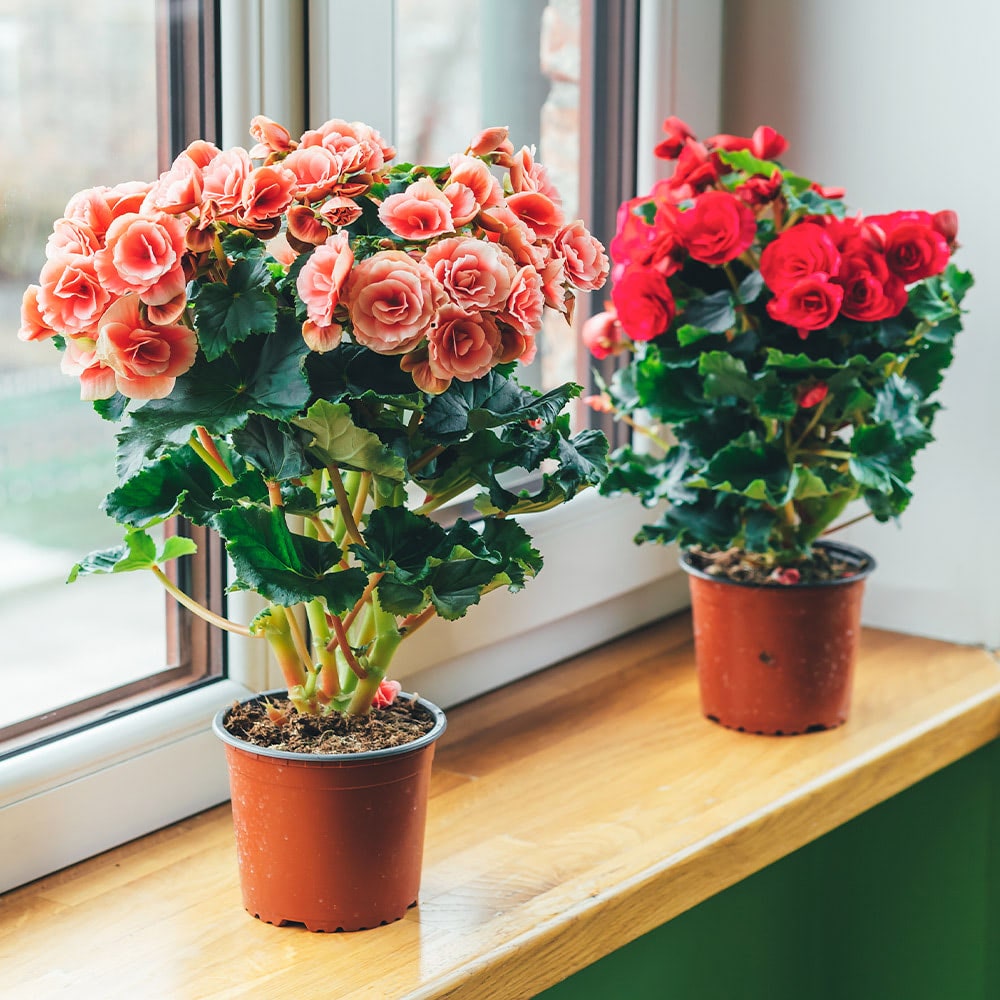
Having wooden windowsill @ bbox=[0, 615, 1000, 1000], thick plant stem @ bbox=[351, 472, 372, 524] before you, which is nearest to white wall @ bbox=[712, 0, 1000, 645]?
wooden windowsill @ bbox=[0, 615, 1000, 1000]

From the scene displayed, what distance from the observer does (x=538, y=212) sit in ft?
2.69

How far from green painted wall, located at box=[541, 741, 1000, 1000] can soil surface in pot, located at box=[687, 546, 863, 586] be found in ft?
1.01

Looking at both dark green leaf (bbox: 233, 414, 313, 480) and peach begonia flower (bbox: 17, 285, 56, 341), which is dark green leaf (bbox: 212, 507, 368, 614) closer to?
dark green leaf (bbox: 233, 414, 313, 480)

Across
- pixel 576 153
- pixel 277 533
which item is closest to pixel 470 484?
pixel 277 533

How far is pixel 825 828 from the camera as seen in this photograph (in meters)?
1.19

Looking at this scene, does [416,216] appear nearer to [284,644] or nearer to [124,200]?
[124,200]

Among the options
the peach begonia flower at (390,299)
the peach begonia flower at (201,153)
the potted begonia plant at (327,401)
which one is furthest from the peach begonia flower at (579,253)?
the peach begonia flower at (201,153)

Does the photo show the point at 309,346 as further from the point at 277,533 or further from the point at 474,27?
the point at 474,27

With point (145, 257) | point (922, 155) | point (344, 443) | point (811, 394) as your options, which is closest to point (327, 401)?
point (344, 443)

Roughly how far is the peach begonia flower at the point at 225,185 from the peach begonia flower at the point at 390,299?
0.27 feet

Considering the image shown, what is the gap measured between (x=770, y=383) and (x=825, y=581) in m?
0.20

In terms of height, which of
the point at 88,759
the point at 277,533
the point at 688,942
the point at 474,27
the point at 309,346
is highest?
the point at 474,27

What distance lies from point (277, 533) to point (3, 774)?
12.7 inches

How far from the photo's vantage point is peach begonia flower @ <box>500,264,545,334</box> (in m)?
0.77
